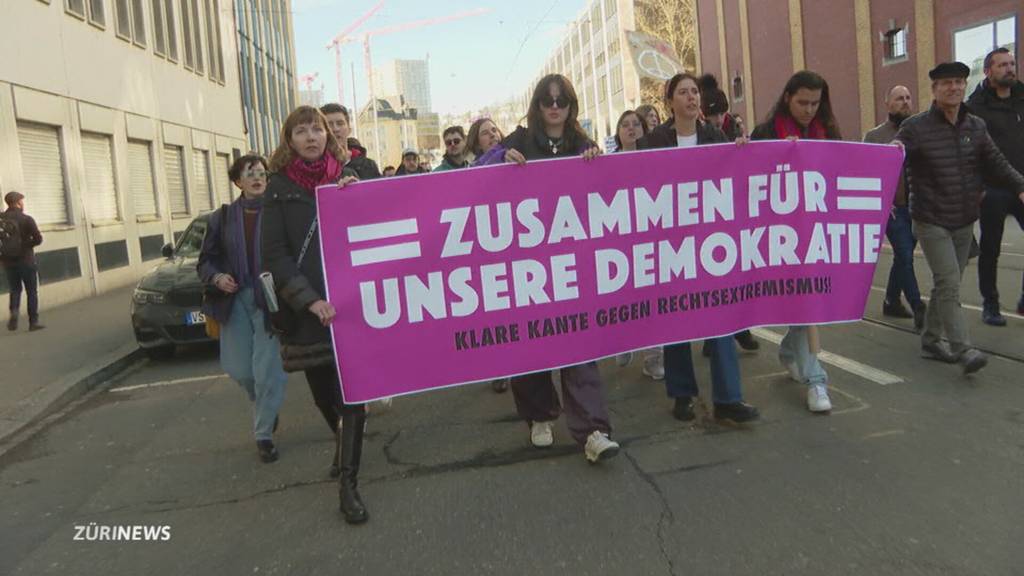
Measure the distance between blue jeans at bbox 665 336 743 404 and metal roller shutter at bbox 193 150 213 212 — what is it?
804 inches

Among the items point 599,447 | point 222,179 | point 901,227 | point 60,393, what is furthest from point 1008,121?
point 222,179

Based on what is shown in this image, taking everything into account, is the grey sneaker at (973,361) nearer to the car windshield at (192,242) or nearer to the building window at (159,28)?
the car windshield at (192,242)

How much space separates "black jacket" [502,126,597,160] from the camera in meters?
4.34

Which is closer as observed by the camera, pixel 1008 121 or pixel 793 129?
pixel 793 129

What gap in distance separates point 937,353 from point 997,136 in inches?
82.7

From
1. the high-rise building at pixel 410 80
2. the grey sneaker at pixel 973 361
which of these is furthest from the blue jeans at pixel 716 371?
the high-rise building at pixel 410 80

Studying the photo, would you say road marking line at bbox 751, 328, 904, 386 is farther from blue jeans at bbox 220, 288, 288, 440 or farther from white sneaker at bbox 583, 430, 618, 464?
blue jeans at bbox 220, 288, 288, 440

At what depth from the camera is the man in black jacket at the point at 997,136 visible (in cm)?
659

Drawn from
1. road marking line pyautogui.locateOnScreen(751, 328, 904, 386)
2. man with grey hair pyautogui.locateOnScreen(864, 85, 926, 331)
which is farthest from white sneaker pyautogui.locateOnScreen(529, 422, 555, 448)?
man with grey hair pyautogui.locateOnScreen(864, 85, 926, 331)

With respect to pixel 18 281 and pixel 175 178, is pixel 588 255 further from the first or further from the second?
pixel 175 178

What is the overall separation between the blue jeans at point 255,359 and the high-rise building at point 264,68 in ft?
75.5

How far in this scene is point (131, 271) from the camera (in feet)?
56.2

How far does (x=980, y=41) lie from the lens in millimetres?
21484

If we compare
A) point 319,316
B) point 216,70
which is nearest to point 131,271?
point 216,70
